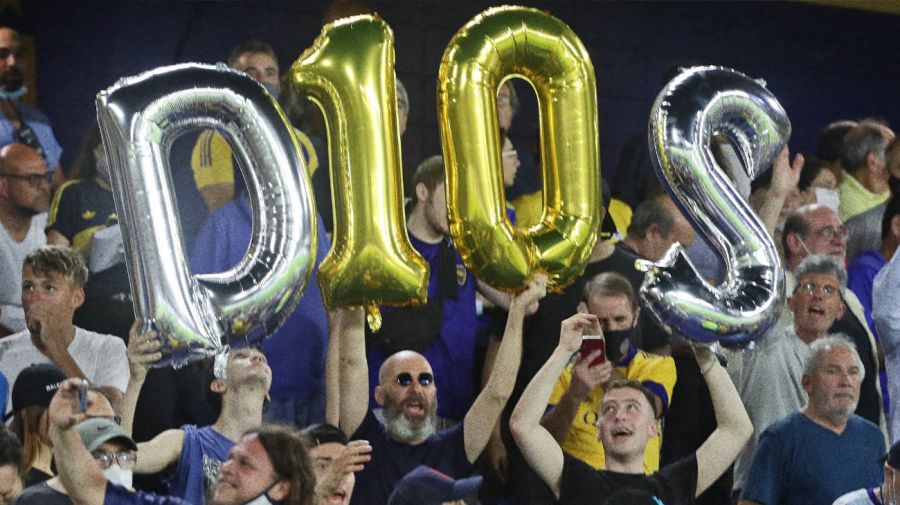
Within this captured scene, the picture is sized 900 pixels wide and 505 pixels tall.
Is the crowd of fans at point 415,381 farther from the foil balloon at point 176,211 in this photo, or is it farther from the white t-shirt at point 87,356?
the foil balloon at point 176,211

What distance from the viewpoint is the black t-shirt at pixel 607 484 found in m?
4.14

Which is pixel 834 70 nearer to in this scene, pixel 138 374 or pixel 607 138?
pixel 607 138

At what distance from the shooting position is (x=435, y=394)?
415cm

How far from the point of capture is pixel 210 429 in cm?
397

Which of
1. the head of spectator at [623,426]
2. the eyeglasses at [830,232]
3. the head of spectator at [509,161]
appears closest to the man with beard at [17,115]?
the head of spectator at [509,161]

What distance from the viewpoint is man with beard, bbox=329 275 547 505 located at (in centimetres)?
405

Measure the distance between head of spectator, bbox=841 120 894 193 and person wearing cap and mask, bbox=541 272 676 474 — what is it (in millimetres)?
966

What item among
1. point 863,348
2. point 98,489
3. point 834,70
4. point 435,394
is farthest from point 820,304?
point 98,489

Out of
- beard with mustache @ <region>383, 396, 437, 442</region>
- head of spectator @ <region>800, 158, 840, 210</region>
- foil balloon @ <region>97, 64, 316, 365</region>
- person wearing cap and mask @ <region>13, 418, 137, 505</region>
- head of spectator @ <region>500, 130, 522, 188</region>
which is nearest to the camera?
foil balloon @ <region>97, 64, 316, 365</region>

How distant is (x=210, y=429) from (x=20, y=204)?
2.42 feet

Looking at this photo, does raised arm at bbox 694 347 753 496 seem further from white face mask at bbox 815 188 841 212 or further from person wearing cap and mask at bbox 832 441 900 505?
white face mask at bbox 815 188 841 212

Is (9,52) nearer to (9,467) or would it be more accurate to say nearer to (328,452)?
(9,467)

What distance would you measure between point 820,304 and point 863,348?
177mm

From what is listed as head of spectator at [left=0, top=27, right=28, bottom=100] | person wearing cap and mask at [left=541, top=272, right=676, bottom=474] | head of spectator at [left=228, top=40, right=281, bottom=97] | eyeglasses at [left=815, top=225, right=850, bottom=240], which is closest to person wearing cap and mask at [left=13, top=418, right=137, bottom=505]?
head of spectator at [left=0, top=27, right=28, bottom=100]
